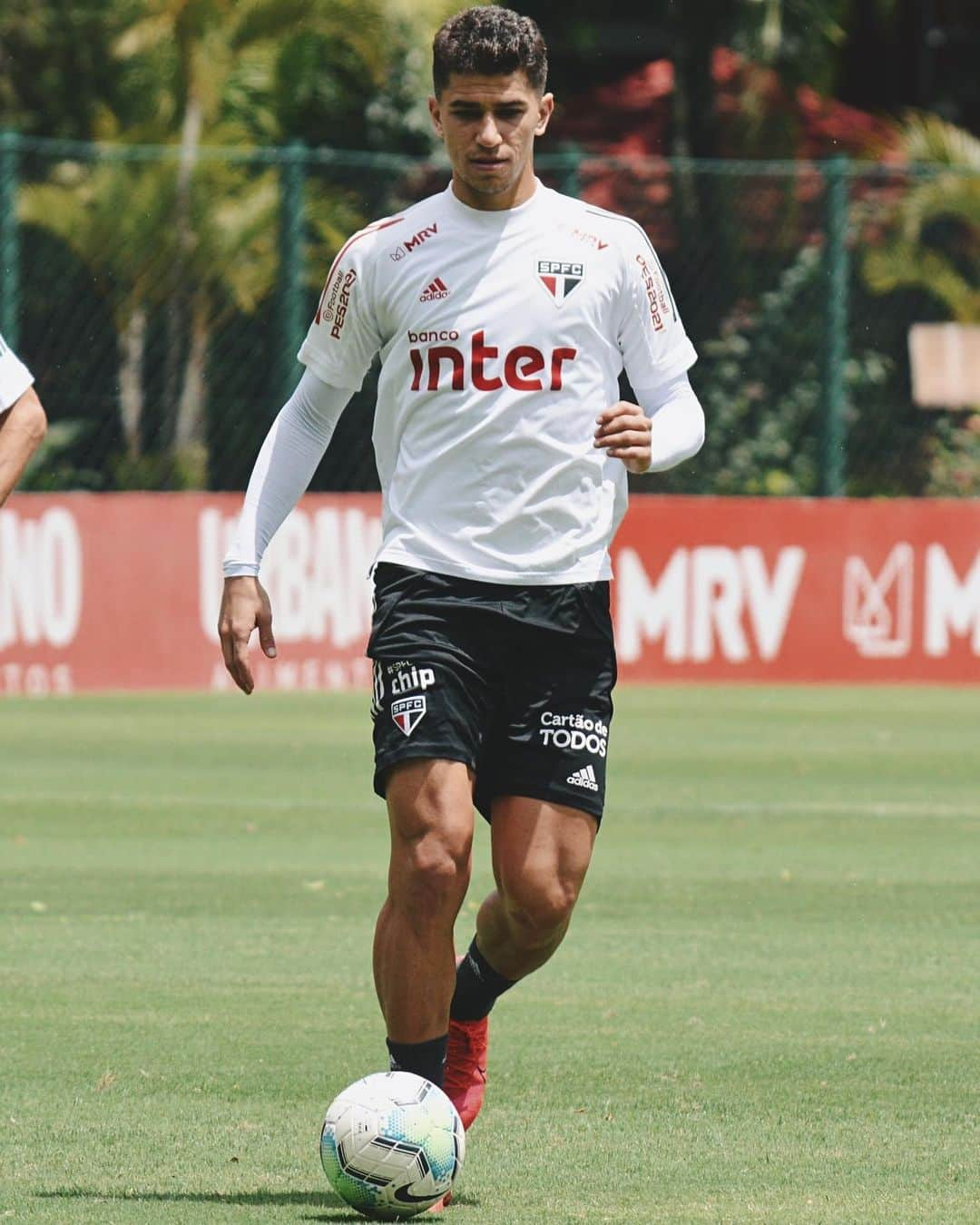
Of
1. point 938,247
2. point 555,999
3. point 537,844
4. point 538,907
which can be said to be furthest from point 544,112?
point 938,247

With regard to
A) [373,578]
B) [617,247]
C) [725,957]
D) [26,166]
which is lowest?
[725,957]

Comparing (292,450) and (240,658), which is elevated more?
(292,450)

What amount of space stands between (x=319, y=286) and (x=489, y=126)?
14031mm

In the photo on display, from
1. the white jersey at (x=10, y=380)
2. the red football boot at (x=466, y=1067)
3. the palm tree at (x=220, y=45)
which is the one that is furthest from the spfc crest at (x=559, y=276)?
the palm tree at (x=220, y=45)

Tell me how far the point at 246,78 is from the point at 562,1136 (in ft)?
73.6

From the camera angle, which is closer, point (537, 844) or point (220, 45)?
point (537, 844)

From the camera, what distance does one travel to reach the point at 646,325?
5660 millimetres

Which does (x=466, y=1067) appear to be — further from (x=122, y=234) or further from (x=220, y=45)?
(x=220, y=45)

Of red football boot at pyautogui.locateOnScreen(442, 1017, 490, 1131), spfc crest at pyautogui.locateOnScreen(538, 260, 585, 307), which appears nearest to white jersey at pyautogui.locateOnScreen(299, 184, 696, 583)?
spfc crest at pyautogui.locateOnScreen(538, 260, 585, 307)

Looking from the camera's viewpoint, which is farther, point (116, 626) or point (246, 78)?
point (246, 78)

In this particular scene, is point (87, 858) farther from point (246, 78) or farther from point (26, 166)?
point (246, 78)

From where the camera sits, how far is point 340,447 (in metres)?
18.8

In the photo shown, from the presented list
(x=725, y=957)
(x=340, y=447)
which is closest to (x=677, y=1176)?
(x=725, y=957)

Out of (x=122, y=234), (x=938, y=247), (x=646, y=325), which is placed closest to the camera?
(x=646, y=325)
